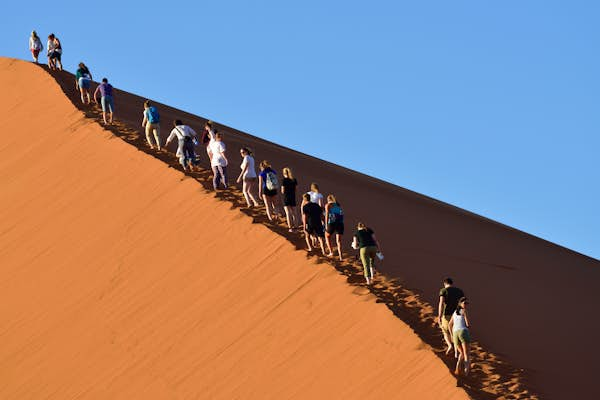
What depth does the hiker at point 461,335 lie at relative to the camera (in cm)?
1423

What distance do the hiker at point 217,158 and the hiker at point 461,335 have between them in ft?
23.2

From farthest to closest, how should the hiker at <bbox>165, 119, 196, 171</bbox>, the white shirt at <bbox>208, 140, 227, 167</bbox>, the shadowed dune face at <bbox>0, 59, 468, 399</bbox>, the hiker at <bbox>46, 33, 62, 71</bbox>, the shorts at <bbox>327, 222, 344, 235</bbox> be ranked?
the hiker at <bbox>46, 33, 62, 71</bbox> → the hiker at <bbox>165, 119, 196, 171</bbox> → the white shirt at <bbox>208, 140, 227, 167</bbox> → the shorts at <bbox>327, 222, 344, 235</bbox> → the shadowed dune face at <bbox>0, 59, 468, 399</bbox>

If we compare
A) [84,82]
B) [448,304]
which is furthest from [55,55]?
[448,304]

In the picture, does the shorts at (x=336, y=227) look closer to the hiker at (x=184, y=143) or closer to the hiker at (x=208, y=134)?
the hiker at (x=208, y=134)

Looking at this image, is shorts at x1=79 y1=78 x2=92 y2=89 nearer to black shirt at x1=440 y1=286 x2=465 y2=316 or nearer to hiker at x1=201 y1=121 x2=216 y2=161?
hiker at x1=201 y1=121 x2=216 y2=161

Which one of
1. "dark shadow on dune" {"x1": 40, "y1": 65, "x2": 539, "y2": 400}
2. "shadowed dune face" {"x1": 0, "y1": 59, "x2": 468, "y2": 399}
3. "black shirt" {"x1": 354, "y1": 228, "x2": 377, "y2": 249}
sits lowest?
"shadowed dune face" {"x1": 0, "y1": 59, "x2": 468, "y2": 399}

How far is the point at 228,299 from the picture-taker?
1764 cm

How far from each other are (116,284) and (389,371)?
643 centimetres

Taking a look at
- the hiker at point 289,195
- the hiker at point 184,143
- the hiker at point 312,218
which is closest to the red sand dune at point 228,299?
the hiker at point 184,143

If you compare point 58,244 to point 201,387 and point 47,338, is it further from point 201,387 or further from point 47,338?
point 201,387

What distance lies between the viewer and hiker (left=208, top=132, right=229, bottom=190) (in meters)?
20.5

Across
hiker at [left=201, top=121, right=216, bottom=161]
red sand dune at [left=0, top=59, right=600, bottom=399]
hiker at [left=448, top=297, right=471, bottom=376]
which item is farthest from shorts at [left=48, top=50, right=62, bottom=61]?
hiker at [left=448, top=297, right=471, bottom=376]

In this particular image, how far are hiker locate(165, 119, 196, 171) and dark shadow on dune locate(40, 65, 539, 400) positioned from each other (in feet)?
0.77

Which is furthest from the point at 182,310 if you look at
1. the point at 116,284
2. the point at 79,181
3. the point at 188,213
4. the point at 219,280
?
the point at 79,181
